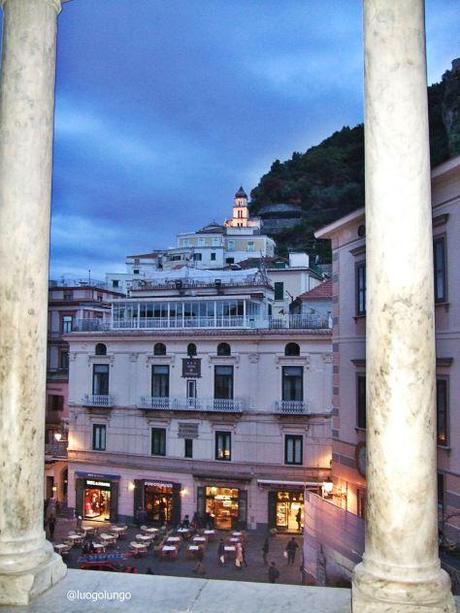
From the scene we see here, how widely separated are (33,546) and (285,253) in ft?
248

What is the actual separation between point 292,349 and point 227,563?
9181 mm

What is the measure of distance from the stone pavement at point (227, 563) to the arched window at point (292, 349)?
742cm

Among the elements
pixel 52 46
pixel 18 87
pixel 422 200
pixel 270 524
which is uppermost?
pixel 52 46

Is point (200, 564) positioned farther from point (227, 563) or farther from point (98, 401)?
point (98, 401)

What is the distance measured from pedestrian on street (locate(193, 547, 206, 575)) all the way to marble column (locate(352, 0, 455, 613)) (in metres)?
16.9

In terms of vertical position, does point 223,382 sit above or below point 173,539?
above

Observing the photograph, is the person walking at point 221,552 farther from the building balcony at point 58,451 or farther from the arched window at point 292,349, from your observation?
the building balcony at point 58,451

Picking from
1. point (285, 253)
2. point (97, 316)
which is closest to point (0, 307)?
point (97, 316)

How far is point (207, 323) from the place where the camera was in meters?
28.9

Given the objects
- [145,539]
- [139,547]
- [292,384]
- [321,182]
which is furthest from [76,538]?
[321,182]

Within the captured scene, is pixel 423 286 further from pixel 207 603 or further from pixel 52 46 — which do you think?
pixel 52 46

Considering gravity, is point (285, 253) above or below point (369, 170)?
above

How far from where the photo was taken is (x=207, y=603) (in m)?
4.44

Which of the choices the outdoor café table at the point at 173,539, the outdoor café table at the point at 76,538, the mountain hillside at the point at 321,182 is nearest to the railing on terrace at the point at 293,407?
the outdoor café table at the point at 173,539
